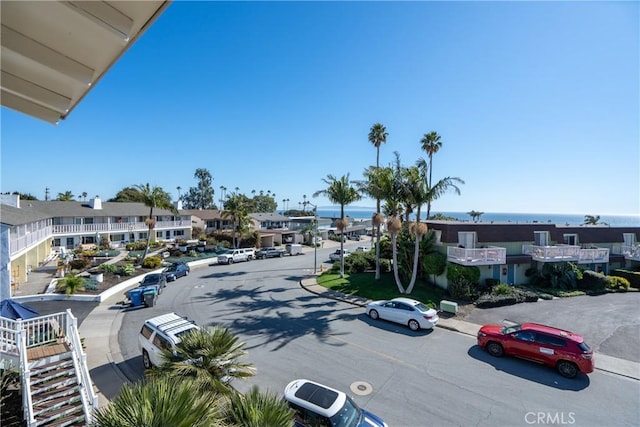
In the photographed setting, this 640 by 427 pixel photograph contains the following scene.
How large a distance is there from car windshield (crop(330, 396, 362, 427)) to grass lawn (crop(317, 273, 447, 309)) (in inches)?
539

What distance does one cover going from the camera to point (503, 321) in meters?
18.5

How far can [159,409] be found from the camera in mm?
5652

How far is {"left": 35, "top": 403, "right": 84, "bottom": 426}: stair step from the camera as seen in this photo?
8.67 metres

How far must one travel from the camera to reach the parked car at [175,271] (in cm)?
2923

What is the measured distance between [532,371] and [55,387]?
1773 centimetres

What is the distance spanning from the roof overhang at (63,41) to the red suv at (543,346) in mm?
16876

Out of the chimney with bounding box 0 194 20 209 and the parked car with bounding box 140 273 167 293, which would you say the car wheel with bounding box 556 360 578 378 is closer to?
the parked car with bounding box 140 273 167 293

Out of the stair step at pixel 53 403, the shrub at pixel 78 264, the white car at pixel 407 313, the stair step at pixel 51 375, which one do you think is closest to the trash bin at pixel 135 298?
the stair step at pixel 51 375

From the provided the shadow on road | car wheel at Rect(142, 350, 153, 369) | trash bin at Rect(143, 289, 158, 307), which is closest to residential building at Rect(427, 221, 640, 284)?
the shadow on road

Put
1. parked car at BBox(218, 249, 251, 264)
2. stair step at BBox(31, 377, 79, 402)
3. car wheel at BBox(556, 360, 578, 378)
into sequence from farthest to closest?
parked car at BBox(218, 249, 251, 264) → car wheel at BBox(556, 360, 578, 378) → stair step at BBox(31, 377, 79, 402)

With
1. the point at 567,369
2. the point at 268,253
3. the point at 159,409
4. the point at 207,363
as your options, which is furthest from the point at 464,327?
the point at 268,253

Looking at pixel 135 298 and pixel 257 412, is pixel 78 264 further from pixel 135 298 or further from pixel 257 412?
pixel 257 412

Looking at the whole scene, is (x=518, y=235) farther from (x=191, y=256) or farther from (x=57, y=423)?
(x=191, y=256)

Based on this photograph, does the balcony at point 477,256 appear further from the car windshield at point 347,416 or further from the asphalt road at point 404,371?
the car windshield at point 347,416
